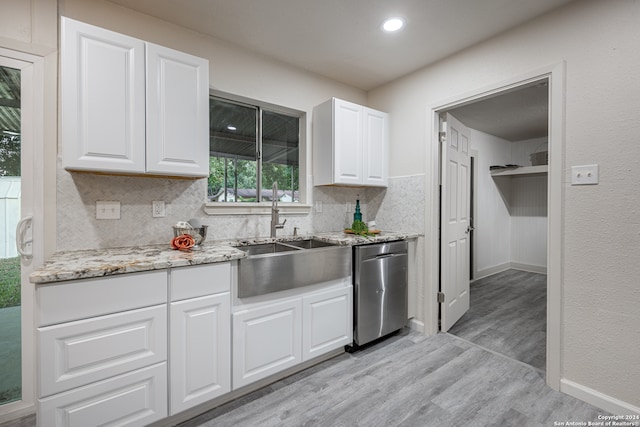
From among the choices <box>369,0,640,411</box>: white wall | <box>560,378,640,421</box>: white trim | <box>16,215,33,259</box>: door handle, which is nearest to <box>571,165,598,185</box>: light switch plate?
<box>369,0,640,411</box>: white wall

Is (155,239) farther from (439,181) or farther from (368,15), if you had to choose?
(439,181)

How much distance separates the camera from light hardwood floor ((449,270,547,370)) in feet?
7.92

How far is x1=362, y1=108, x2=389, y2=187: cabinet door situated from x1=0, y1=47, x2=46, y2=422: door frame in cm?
237

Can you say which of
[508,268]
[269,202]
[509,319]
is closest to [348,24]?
[269,202]

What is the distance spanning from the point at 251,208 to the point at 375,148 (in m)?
1.38

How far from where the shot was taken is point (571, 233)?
180cm

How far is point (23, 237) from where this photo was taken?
1636 mm

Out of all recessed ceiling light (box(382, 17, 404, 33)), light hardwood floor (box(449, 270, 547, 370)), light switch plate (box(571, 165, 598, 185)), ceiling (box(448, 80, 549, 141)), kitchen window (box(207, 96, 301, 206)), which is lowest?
light hardwood floor (box(449, 270, 547, 370))

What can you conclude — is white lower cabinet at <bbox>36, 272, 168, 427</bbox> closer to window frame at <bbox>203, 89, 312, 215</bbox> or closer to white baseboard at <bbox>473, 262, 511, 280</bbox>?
window frame at <bbox>203, 89, 312, 215</bbox>

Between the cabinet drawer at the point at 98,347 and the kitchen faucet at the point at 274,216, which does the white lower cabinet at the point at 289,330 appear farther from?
the kitchen faucet at the point at 274,216

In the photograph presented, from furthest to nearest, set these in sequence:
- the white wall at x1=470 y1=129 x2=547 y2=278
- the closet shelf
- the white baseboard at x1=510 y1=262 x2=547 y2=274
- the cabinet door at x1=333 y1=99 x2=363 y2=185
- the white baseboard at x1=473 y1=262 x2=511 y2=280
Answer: the white baseboard at x1=510 y1=262 x2=547 y2=274 → the white wall at x1=470 y1=129 x2=547 y2=278 → the white baseboard at x1=473 y1=262 x2=511 y2=280 → the closet shelf → the cabinet door at x1=333 y1=99 x2=363 y2=185

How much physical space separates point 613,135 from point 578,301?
1020 millimetres

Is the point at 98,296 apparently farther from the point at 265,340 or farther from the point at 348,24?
the point at 348,24

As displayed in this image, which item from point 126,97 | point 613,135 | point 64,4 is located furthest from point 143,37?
point 613,135
